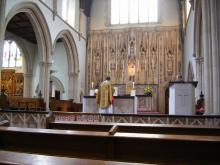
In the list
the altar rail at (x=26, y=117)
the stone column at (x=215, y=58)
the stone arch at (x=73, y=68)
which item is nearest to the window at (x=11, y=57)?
the stone arch at (x=73, y=68)

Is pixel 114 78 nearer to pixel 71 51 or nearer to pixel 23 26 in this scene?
pixel 71 51

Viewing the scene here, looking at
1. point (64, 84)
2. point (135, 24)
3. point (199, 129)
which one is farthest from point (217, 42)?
point (64, 84)

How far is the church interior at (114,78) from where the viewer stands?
10.9 feet

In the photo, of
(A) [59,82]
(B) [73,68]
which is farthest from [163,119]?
(A) [59,82]

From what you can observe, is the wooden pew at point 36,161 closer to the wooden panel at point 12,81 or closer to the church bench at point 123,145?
the church bench at point 123,145

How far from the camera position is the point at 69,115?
841 centimetres

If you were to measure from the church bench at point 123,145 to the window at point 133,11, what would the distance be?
18057 mm

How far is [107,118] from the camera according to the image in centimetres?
736

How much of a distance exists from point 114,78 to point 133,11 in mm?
5664

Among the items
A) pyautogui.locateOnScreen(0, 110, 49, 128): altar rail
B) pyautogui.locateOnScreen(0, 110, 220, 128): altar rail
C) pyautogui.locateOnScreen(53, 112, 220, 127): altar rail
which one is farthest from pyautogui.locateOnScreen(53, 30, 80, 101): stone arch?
pyautogui.locateOnScreen(53, 112, 220, 127): altar rail

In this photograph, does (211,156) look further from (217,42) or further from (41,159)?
(217,42)

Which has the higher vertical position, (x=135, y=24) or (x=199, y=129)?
(x=135, y=24)

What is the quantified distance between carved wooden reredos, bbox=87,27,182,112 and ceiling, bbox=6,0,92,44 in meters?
2.60

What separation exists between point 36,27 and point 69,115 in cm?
734
